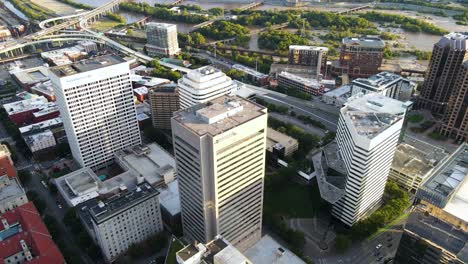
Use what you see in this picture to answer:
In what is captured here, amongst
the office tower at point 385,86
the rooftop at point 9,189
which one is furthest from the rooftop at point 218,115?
the office tower at point 385,86

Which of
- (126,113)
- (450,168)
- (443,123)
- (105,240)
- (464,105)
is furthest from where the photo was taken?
(443,123)

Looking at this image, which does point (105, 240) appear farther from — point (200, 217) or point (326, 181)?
point (326, 181)

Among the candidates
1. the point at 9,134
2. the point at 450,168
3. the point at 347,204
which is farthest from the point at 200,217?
the point at 9,134

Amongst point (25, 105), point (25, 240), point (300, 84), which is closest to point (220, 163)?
point (25, 240)

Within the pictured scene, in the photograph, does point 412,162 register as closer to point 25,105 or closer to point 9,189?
point 9,189

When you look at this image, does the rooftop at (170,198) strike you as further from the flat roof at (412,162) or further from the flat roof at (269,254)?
the flat roof at (412,162)

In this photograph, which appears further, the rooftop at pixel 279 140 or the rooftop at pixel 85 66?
the rooftop at pixel 279 140

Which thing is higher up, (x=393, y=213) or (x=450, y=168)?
(x=450, y=168)
